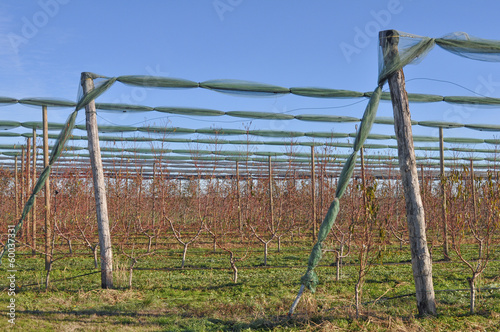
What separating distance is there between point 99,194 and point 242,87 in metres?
3.04

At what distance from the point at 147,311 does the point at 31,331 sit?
1415mm

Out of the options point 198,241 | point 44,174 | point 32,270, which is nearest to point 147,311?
point 44,174

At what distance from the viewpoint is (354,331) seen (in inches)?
183

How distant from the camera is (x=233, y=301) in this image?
630 cm

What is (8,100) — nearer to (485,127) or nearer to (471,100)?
(471,100)

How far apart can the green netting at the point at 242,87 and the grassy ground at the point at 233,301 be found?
3.26 meters

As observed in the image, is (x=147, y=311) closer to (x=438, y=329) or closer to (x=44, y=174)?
(x=44, y=174)

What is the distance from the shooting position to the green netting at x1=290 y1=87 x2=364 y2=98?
7.20 m

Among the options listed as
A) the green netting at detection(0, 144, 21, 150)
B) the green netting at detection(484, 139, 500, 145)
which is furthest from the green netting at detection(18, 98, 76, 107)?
the green netting at detection(484, 139, 500, 145)

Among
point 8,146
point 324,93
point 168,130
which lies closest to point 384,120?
point 324,93

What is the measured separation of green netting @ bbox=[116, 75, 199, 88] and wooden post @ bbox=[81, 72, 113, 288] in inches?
25.9

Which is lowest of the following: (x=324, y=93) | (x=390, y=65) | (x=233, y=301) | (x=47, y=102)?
(x=233, y=301)

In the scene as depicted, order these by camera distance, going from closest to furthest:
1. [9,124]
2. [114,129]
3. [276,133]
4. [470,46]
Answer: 1. [470,46]
2. [9,124]
3. [114,129]
4. [276,133]

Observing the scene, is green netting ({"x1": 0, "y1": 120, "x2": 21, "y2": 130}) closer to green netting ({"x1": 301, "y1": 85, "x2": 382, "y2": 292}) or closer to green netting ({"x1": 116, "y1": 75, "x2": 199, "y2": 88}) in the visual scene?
green netting ({"x1": 116, "y1": 75, "x2": 199, "y2": 88})
